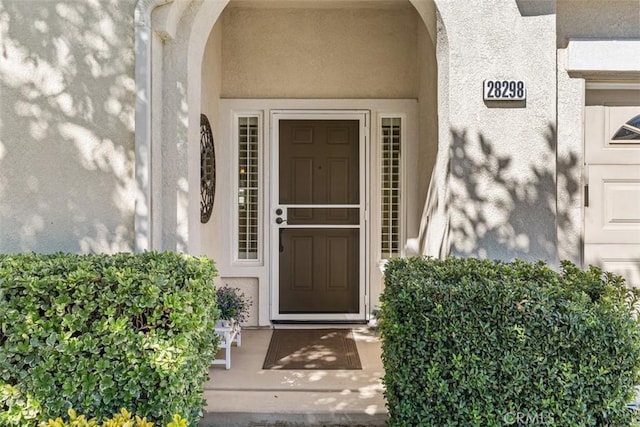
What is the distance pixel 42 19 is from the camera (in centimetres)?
338

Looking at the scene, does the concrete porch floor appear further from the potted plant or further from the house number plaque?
the house number plaque

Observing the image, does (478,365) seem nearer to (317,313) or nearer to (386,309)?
(386,309)

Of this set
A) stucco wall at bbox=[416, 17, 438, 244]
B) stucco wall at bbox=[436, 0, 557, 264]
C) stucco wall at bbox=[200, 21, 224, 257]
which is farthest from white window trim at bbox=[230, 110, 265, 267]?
stucco wall at bbox=[436, 0, 557, 264]

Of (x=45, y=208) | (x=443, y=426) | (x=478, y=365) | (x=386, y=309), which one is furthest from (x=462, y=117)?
(x=45, y=208)

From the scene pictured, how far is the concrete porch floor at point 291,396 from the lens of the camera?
313cm

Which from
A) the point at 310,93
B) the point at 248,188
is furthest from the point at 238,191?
the point at 310,93

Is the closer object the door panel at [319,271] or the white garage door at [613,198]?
the white garage door at [613,198]

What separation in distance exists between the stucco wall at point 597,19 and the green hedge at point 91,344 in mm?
3215

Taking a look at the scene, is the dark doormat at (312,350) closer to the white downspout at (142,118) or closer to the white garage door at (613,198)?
the white downspout at (142,118)

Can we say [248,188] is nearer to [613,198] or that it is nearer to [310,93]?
[310,93]

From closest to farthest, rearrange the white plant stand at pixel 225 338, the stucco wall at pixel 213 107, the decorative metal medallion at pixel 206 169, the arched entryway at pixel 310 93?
the white plant stand at pixel 225 338, the decorative metal medallion at pixel 206 169, the stucco wall at pixel 213 107, the arched entryway at pixel 310 93

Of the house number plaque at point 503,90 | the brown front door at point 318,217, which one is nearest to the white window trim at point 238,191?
the brown front door at point 318,217

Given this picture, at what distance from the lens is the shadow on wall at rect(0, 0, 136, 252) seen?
3385mm

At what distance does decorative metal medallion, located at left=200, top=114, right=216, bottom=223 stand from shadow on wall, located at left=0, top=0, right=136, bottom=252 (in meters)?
1.03
